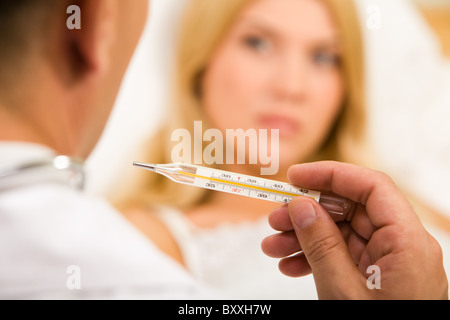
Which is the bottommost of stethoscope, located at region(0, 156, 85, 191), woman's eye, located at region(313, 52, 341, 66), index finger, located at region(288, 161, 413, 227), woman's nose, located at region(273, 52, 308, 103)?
index finger, located at region(288, 161, 413, 227)

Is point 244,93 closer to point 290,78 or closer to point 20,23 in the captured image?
point 290,78

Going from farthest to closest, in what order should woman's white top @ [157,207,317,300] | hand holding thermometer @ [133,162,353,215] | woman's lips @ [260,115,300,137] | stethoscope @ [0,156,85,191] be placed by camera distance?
woman's lips @ [260,115,300,137] → woman's white top @ [157,207,317,300] → hand holding thermometer @ [133,162,353,215] → stethoscope @ [0,156,85,191]

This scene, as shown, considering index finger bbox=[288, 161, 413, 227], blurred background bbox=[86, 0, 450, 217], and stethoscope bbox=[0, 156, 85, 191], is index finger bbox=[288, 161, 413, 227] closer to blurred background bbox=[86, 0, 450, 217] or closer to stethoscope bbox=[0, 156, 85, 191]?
stethoscope bbox=[0, 156, 85, 191]

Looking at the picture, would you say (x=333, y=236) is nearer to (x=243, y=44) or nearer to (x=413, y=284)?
(x=413, y=284)

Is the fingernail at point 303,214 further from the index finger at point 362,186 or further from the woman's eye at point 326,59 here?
the woman's eye at point 326,59

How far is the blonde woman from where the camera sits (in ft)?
3.10

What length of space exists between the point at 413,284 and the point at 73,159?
396 millimetres

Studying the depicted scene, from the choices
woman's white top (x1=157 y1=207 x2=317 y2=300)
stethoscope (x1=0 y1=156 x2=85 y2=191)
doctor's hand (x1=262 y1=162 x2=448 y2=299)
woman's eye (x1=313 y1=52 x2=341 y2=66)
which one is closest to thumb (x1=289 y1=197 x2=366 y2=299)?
doctor's hand (x1=262 y1=162 x2=448 y2=299)

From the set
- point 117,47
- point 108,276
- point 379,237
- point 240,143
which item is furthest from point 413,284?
point 240,143

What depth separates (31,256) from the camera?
1.30 ft

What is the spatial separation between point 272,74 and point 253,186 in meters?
0.48

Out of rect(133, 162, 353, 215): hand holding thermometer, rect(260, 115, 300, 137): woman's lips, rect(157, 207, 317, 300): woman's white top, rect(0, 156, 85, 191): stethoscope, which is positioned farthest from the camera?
rect(260, 115, 300, 137): woman's lips

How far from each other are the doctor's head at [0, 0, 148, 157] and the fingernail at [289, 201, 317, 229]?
27cm

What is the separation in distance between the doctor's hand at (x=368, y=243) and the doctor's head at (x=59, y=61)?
264mm
